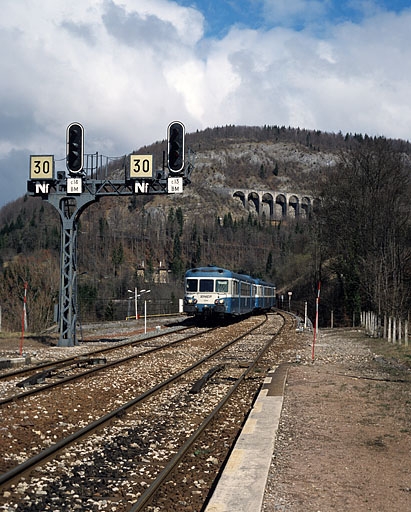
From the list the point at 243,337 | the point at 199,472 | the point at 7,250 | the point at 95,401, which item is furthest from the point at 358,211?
the point at 7,250

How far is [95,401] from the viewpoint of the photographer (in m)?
9.95

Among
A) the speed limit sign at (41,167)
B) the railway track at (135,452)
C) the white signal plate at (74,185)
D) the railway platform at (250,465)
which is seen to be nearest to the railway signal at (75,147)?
the white signal plate at (74,185)

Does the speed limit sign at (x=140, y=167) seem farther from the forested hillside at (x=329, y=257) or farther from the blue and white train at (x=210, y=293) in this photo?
the blue and white train at (x=210, y=293)

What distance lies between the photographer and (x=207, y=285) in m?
30.5

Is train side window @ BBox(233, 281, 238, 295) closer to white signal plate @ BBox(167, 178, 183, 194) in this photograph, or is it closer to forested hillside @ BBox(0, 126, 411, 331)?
forested hillside @ BBox(0, 126, 411, 331)

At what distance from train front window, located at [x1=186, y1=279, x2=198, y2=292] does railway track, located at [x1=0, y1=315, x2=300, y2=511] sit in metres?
18.7

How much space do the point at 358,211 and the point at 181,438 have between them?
1148 inches

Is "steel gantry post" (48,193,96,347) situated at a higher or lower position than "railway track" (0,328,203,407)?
higher

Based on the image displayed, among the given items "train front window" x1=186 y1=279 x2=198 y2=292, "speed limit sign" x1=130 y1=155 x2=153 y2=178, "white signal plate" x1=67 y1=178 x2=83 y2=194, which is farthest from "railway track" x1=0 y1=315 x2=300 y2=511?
"train front window" x1=186 y1=279 x2=198 y2=292

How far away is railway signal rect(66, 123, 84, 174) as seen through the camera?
1961 centimetres

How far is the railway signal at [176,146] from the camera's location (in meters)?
18.7

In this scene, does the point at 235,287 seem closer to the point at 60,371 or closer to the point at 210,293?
the point at 210,293

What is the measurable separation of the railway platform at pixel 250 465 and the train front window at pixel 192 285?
20.9 meters

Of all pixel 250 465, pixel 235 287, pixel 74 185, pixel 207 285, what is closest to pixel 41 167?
pixel 74 185
